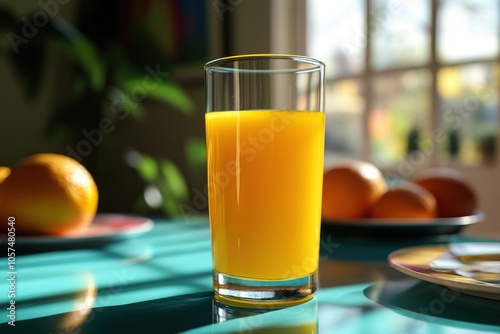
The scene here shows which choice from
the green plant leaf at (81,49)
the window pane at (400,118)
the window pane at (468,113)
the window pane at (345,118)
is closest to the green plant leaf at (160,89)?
the green plant leaf at (81,49)

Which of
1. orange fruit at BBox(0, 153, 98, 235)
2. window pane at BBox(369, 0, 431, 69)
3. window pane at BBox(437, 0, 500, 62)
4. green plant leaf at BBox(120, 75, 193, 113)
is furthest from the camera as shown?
green plant leaf at BBox(120, 75, 193, 113)

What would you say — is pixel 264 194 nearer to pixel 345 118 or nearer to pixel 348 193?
pixel 348 193

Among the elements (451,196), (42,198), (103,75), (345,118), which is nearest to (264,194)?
(42,198)

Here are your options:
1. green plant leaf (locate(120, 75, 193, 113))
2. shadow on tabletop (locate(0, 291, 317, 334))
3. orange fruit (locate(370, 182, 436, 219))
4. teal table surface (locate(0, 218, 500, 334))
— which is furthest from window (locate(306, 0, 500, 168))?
shadow on tabletop (locate(0, 291, 317, 334))

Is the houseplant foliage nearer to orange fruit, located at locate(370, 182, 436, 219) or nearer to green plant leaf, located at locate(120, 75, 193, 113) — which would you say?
green plant leaf, located at locate(120, 75, 193, 113)

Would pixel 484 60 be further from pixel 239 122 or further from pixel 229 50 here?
pixel 239 122

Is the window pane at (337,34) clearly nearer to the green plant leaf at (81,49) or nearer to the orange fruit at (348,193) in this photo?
the green plant leaf at (81,49)
